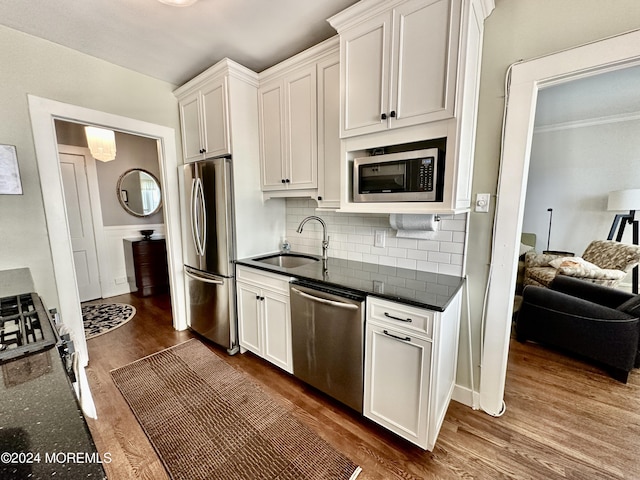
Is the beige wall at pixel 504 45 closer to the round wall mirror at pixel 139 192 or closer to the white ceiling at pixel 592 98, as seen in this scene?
the white ceiling at pixel 592 98

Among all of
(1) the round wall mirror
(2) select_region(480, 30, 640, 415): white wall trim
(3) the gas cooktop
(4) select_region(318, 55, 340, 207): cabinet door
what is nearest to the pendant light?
(1) the round wall mirror

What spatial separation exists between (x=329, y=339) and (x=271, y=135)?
71.0 inches

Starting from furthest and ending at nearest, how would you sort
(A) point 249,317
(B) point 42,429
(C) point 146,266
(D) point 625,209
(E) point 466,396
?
1. (C) point 146,266
2. (D) point 625,209
3. (A) point 249,317
4. (E) point 466,396
5. (B) point 42,429

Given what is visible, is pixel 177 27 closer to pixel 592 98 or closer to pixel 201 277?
pixel 201 277

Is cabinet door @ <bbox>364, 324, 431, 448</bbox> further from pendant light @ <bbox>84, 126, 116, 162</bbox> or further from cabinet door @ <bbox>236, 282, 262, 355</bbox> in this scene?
pendant light @ <bbox>84, 126, 116, 162</bbox>

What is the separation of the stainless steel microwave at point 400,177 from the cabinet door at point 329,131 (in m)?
0.27

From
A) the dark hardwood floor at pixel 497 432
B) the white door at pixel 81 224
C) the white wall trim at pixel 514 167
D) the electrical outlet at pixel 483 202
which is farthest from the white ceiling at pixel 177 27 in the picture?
the dark hardwood floor at pixel 497 432

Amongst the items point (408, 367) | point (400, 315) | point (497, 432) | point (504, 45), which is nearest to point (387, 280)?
point (400, 315)

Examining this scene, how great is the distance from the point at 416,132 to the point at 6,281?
2681 mm

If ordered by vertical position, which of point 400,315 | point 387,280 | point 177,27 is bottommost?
point 400,315

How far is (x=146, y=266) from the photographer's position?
4.00 m

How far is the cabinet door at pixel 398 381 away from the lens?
1387mm

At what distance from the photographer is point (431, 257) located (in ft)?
6.30

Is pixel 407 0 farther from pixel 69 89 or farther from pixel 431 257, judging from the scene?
pixel 69 89
